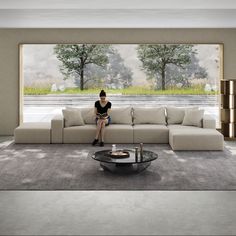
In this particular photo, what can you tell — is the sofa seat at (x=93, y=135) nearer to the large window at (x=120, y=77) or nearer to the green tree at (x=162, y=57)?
the large window at (x=120, y=77)

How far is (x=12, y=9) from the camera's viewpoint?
833cm

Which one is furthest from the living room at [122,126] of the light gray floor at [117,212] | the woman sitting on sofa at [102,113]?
the woman sitting on sofa at [102,113]

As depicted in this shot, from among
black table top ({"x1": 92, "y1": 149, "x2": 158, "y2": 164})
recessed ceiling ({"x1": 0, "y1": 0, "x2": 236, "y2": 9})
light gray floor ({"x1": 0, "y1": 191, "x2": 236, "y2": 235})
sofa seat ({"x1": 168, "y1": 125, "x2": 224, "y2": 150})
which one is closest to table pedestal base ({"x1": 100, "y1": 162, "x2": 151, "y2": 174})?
black table top ({"x1": 92, "y1": 149, "x2": 158, "y2": 164})

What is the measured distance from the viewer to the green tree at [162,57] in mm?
10969

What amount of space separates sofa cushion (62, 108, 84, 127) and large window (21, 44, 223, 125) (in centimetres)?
148

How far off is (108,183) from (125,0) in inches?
134

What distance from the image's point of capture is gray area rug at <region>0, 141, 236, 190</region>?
5742mm

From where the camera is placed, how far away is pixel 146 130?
368 inches

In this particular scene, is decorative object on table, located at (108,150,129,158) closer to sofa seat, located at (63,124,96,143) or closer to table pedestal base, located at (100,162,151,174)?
Result: table pedestal base, located at (100,162,151,174)

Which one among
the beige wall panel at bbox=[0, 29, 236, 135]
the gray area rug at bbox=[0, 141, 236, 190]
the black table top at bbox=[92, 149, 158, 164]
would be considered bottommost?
the gray area rug at bbox=[0, 141, 236, 190]

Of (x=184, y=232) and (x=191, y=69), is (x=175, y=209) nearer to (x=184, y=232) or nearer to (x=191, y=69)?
(x=184, y=232)

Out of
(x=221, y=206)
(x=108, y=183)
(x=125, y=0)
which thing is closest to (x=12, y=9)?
(x=125, y=0)

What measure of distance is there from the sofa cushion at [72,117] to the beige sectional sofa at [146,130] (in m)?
0.11

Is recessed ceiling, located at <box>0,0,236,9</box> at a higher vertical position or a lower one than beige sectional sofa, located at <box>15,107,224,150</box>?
higher
